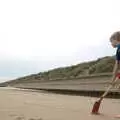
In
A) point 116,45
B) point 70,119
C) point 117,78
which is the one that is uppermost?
point 116,45

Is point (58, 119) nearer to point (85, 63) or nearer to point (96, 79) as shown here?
point (96, 79)

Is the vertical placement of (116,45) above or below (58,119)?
above

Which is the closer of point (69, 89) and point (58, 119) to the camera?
point (58, 119)

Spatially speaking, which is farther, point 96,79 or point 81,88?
point 81,88

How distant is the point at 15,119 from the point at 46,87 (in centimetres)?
2840

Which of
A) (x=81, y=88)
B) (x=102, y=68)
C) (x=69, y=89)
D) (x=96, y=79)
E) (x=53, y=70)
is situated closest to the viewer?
(x=96, y=79)

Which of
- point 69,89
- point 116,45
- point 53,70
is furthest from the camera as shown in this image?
point 53,70

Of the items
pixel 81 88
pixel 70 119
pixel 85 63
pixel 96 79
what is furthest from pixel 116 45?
pixel 85 63

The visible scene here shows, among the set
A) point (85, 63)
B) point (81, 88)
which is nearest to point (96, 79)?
point (81, 88)

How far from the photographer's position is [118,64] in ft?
24.8

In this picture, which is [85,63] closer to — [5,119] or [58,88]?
[58,88]

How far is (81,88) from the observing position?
2462 centimetres

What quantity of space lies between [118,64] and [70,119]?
1.60 metres

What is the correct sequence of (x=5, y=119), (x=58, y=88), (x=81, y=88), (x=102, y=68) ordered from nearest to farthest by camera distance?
(x=5, y=119) → (x=81, y=88) → (x=58, y=88) → (x=102, y=68)
